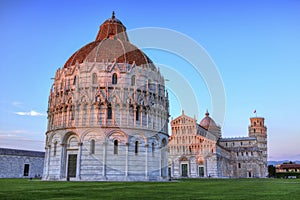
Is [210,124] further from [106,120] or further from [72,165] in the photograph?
[72,165]

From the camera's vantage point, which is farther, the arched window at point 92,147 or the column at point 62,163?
the column at point 62,163

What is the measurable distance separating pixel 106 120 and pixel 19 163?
32930 mm

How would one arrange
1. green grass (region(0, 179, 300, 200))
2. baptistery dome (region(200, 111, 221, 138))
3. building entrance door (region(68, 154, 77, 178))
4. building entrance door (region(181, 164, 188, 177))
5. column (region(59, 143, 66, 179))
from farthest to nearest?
baptistery dome (region(200, 111, 221, 138)), building entrance door (region(181, 164, 188, 177)), column (region(59, 143, 66, 179)), building entrance door (region(68, 154, 77, 178)), green grass (region(0, 179, 300, 200))

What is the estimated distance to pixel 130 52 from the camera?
156 ft

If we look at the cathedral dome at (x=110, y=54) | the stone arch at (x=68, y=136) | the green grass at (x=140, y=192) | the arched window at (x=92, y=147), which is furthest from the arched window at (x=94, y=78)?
the green grass at (x=140, y=192)

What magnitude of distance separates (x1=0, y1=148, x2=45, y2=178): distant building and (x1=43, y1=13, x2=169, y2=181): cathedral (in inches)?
825

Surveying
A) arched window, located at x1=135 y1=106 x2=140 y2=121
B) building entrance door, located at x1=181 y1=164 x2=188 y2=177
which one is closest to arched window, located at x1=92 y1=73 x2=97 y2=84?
arched window, located at x1=135 y1=106 x2=140 y2=121

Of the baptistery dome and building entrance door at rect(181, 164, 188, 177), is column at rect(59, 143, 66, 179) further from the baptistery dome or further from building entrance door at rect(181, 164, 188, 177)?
the baptistery dome

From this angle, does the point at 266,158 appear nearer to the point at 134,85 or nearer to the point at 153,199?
the point at 134,85

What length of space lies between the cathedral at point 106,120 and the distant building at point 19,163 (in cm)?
2094

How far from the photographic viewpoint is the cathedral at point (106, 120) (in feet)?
134

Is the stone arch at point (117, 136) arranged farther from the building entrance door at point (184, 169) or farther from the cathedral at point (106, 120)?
the building entrance door at point (184, 169)

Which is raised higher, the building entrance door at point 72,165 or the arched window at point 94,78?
the arched window at point 94,78

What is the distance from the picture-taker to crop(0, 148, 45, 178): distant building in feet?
201
